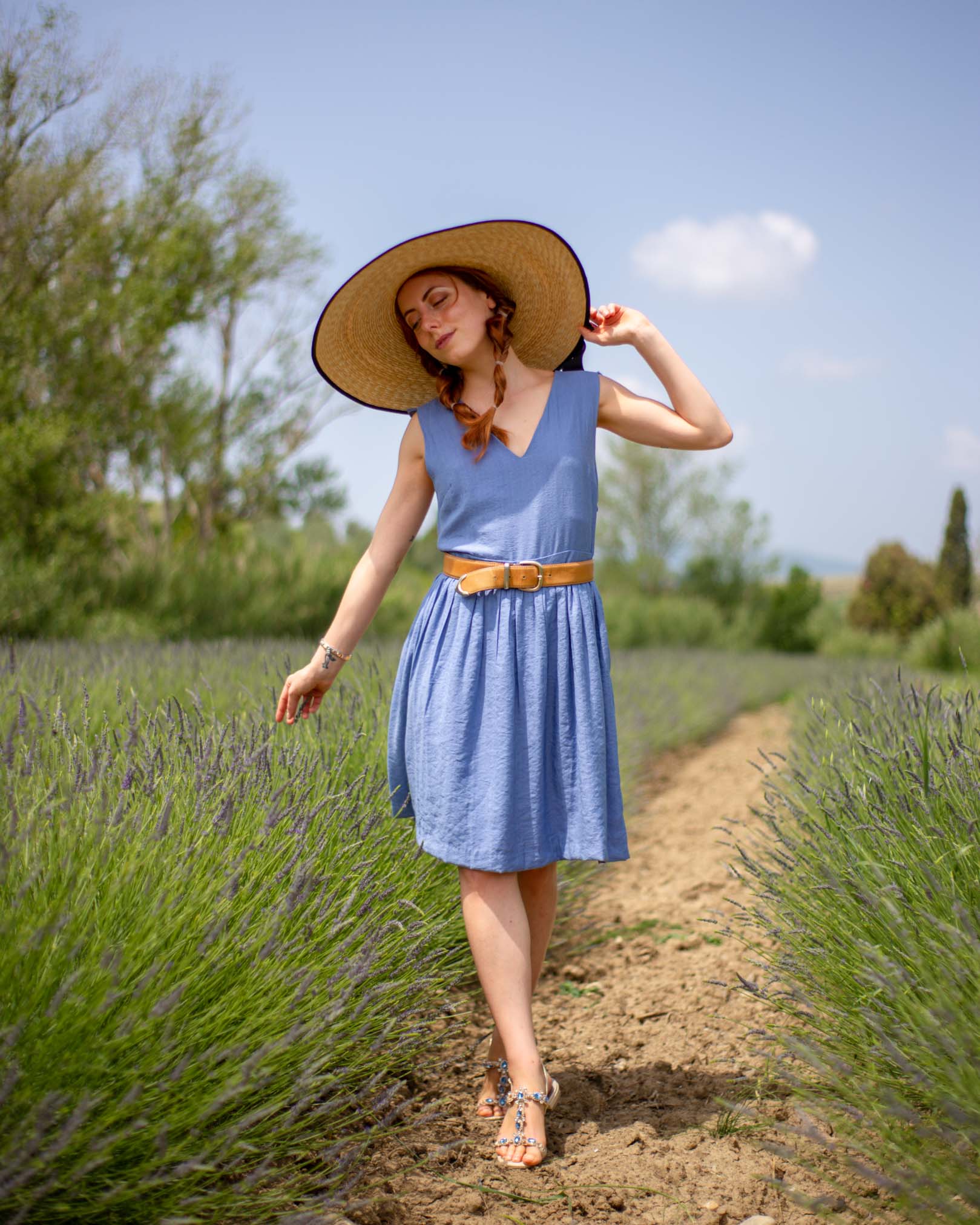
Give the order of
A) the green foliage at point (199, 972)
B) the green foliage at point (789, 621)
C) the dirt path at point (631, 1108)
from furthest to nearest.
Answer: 1. the green foliage at point (789, 621)
2. the dirt path at point (631, 1108)
3. the green foliage at point (199, 972)

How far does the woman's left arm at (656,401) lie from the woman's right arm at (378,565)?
1.45 ft

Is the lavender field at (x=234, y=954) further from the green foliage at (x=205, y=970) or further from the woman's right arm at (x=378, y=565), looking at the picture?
the woman's right arm at (x=378, y=565)

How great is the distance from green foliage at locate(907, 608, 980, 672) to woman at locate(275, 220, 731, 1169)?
1161 centimetres

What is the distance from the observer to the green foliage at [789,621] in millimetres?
23859

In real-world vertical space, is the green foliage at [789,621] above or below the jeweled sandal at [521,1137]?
above

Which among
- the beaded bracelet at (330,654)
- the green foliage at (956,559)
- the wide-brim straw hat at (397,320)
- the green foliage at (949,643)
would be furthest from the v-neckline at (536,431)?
the green foliage at (956,559)

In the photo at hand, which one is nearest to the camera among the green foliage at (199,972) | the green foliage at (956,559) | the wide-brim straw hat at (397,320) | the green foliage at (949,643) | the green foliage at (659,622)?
the green foliage at (199,972)

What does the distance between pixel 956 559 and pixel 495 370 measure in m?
27.4

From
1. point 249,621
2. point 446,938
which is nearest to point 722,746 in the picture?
point 249,621

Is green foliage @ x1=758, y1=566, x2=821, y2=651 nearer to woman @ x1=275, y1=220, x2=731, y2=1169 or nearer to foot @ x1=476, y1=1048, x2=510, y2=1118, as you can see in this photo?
woman @ x1=275, y1=220, x2=731, y2=1169

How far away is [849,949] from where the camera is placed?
2.07 meters

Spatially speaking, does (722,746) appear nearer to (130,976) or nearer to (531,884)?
(531,884)

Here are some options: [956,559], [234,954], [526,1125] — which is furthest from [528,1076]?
[956,559]

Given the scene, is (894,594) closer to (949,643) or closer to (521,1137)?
(949,643)
